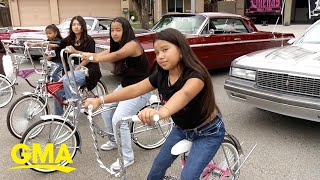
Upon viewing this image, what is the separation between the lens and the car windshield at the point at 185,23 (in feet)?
25.1

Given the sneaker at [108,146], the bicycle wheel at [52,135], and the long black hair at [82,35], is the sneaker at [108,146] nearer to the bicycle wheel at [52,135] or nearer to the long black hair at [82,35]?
the bicycle wheel at [52,135]

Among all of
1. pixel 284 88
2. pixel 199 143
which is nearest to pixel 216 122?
pixel 199 143

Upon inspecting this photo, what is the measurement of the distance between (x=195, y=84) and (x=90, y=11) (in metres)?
27.6

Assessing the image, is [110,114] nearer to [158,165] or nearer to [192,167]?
[158,165]

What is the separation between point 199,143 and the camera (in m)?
2.41

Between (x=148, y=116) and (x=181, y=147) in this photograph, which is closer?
(x=148, y=116)

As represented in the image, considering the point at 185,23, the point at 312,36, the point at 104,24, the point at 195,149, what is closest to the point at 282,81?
the point at 312,36

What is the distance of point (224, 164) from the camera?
113 inches

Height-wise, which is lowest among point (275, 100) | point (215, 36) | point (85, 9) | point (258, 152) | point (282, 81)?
point (258, 152)

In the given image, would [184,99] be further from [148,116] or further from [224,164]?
[224,164]

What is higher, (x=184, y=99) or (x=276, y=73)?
(x=184, y=99)

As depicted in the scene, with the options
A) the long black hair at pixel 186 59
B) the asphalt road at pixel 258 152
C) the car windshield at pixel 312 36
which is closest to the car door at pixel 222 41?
the car windshield at pixel 312 36

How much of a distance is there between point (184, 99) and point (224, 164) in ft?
3.57

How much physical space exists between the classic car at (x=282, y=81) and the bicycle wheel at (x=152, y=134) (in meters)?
1.28
